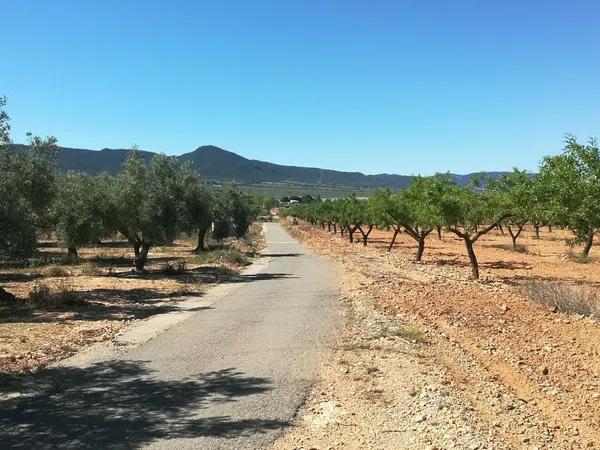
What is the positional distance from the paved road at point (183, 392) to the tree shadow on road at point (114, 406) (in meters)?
0.01

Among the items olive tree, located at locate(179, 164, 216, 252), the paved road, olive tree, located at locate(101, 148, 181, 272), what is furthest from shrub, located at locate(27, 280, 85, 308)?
olive tree, located at locate(179, 164, 216, 252)

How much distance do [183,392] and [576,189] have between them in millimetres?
14236

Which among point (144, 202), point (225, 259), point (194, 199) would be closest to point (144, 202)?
point (144, 202)

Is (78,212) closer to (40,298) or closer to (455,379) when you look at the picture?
(40,298)

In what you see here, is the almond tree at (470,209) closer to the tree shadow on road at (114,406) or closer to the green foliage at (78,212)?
the green foliage at (78,212)

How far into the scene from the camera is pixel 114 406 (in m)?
7.43

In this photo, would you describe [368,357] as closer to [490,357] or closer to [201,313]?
[490,357]

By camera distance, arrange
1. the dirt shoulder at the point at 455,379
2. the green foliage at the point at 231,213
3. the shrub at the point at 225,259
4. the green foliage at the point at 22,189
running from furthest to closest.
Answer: the green foliage at the point at 231,213, the shrub at the point at 225,259, the green foliage at the point at 22,189, the dirt shoulder at the point at 455,379

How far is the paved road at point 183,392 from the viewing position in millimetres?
6352

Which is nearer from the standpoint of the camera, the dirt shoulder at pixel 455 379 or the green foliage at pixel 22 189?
the dirt shoulder at pixel 455 379

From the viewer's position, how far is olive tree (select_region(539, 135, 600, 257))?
16.8 meters

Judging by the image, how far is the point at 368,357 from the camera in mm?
10148

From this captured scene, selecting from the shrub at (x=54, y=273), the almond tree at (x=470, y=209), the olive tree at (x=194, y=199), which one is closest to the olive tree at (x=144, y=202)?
the olive tree at (x=194, y=199)

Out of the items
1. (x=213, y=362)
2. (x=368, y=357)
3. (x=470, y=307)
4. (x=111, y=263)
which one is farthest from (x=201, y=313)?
(x=111, y=263)
